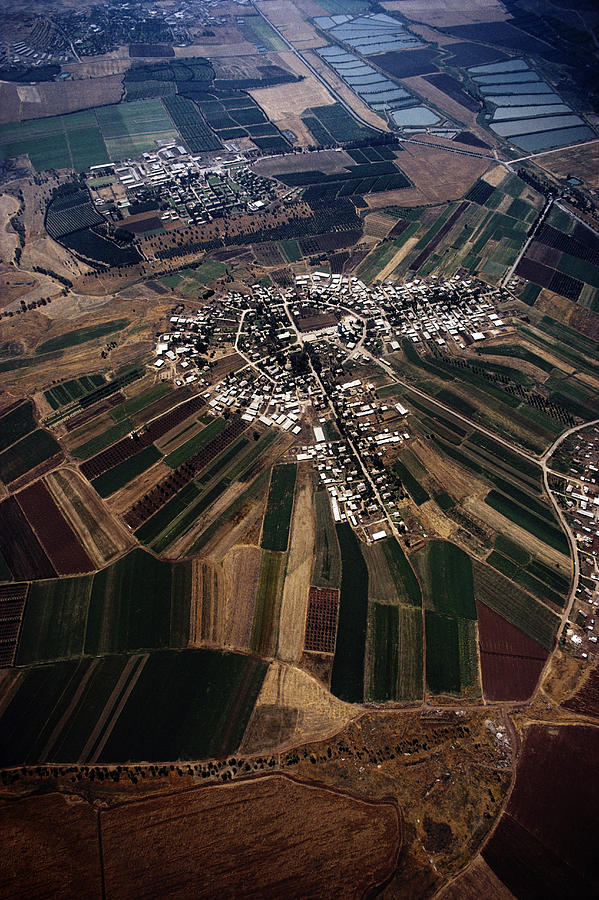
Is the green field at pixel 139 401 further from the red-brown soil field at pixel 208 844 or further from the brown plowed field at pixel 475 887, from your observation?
the brown plowed field at pixel 475 887

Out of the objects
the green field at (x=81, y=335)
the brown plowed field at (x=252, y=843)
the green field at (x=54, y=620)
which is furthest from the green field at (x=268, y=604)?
the green field at (x=81, y=335)

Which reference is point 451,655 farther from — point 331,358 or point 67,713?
point 331,358

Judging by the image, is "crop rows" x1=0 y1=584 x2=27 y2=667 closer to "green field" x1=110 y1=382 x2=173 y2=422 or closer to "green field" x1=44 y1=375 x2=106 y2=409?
"green field" x1=110 y1=382 x2=173 y2=422

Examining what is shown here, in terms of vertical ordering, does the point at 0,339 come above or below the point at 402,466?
below

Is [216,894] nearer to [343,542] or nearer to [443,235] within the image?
[343,542]

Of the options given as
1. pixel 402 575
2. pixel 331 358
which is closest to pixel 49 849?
pixel 402 575

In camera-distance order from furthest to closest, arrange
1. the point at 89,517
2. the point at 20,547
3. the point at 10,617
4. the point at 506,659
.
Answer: the point at 89,517
the point at 20,547
the point at 10,617
the point at 506,659

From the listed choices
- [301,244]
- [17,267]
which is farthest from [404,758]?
[17,267]
